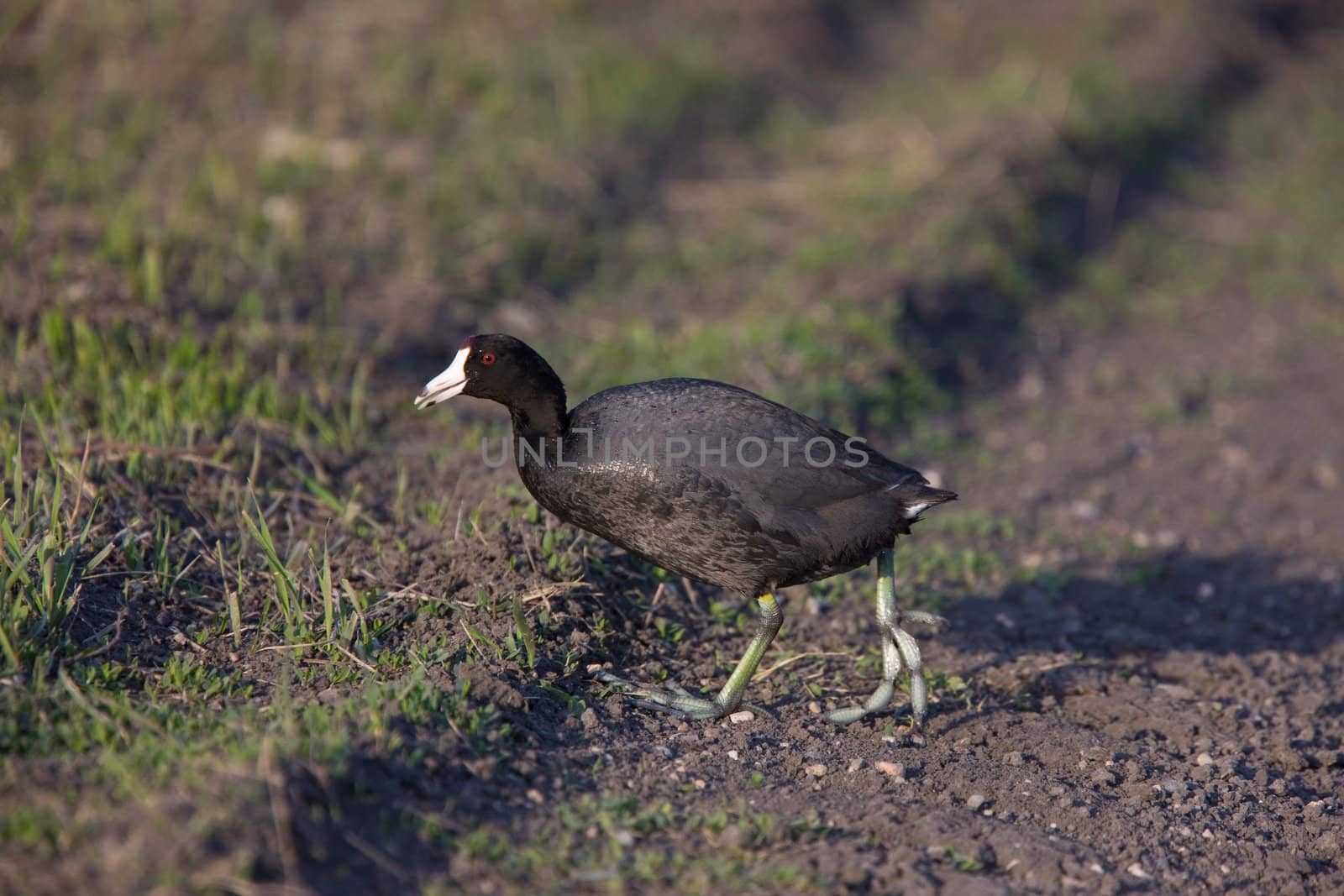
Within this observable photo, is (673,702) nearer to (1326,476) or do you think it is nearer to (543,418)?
(543,418)

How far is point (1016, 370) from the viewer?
703 cm

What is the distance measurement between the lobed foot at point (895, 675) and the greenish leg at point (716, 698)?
30cm

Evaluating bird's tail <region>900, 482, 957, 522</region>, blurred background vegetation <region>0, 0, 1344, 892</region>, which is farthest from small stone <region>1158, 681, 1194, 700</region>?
blurred background vegetation <region>0, 0, 1344, 892</region>

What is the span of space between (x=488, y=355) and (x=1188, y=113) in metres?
7.99

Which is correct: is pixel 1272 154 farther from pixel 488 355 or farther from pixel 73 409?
pixel 73 409

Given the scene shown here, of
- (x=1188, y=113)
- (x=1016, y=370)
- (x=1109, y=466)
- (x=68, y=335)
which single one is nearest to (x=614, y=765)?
(x=68, y=335)

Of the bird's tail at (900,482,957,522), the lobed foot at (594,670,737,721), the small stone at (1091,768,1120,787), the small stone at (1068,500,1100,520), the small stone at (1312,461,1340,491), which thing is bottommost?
the small stone at (1091,768,1120,787)

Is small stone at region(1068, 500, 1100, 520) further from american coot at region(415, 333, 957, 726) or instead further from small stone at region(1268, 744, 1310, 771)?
american coot at region(415, 333, 957, 726)

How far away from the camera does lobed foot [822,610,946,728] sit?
3846mm

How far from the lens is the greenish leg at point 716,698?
12.2ft

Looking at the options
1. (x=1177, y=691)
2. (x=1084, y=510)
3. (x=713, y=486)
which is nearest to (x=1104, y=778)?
(x=1177, y=691)

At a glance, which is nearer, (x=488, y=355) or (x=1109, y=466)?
(x=488, y=355)

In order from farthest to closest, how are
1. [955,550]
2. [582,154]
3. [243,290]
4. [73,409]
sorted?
[582,154] < [243,290] < [955,550] < [73,409]

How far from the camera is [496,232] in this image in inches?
283
